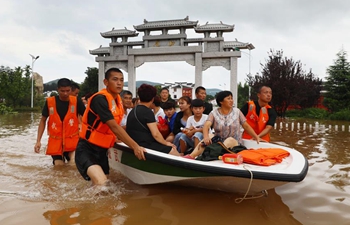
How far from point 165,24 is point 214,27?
316 cm

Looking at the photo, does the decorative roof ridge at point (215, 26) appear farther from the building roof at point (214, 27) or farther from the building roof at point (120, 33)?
the building roof at point (120, 33)

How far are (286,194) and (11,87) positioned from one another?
28.2m

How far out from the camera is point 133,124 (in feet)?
11.4

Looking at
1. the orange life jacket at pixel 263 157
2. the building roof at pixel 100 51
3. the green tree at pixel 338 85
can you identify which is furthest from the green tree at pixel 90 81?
the orange life jacket at pixel 263 157

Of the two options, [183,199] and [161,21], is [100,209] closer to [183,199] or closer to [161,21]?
[183,199]

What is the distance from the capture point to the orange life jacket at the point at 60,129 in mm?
4430

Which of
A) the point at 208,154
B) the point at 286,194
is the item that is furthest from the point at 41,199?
the point at 286,194

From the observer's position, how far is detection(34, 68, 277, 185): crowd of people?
323 cm

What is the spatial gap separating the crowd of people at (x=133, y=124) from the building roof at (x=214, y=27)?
1350cm

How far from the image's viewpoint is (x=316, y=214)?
289 centimetres

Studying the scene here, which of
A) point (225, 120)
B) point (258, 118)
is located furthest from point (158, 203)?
point (258, 118)

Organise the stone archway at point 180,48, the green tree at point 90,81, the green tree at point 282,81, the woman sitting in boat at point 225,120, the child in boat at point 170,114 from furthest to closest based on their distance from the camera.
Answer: the green tree at point 90,81 → the stone archway at point 180,48 → the green tree at point 282,81 → the child in boat at point 170,114 → the woman sitting in boat at point 225,120

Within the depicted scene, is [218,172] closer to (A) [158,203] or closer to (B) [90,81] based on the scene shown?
(A) [158,203]

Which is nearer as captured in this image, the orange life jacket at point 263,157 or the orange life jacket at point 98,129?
the orange life jacket at point 263,157
